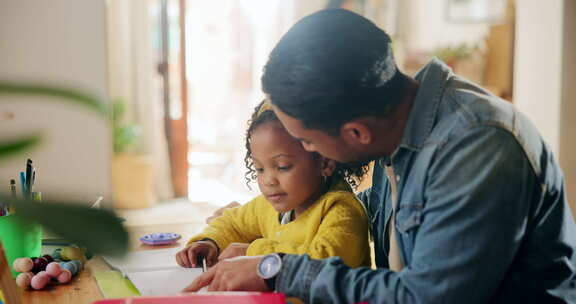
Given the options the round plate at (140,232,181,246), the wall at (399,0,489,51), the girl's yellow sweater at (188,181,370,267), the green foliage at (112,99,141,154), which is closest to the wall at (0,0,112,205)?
the green foliage at (112,99,141,154)

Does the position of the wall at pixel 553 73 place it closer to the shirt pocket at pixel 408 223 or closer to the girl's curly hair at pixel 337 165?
the girl's curly hair at pixel 337 165

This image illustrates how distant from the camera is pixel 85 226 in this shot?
0.79 ft

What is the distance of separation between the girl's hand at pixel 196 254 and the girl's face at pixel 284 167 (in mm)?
137

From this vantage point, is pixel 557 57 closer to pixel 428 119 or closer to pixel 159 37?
pixel 428 119

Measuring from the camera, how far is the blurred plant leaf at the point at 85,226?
0.78ft

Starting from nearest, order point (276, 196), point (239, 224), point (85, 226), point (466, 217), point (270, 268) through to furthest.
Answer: point (85, 226)
point (466, 217)
point (270, 268)
point (276, 196)
point (239, 224)

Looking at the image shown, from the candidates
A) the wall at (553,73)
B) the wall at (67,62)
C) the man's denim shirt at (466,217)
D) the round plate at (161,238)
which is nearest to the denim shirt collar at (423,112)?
the man's denim shirt at (466,217)

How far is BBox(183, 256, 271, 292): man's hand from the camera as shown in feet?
2.54

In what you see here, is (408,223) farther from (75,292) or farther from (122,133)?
(122,133)

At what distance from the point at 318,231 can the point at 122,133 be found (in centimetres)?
348

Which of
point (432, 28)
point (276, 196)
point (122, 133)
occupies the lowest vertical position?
point (122, 133)

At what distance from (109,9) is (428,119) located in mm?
3703

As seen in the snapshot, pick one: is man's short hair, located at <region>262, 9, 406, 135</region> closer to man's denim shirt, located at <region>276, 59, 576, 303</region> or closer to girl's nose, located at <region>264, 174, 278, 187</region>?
man's denim shirt, located at <region>276, 59, 576, 303</region>

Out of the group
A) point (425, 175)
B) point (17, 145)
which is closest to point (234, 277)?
point (425, 175)
